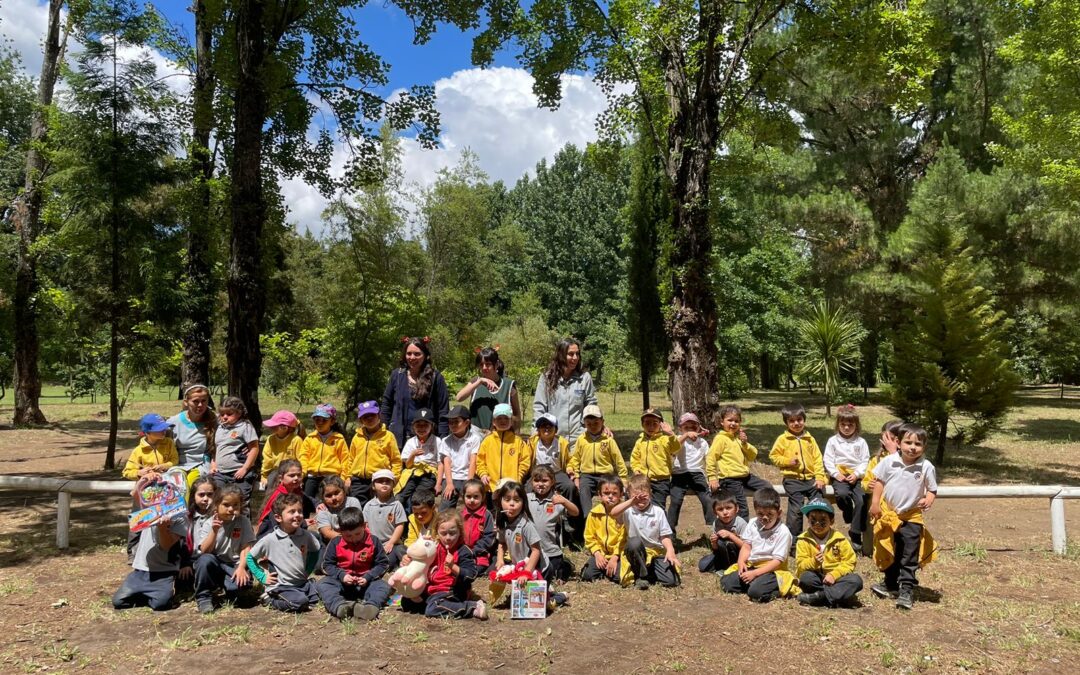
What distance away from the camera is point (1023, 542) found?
263 inches

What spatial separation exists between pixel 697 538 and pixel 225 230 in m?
9.64

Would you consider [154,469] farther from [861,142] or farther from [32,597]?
[861,142]

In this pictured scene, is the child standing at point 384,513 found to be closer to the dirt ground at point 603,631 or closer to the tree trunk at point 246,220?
the dirt ground at point 603,631

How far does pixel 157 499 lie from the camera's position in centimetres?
485

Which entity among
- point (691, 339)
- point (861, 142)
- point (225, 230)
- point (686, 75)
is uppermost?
point (861, 142)

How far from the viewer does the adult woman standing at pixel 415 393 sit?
6.12 m

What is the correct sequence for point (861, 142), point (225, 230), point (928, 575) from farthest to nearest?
1. point (861, 142)
2. point (225, 230)
3. point (928, 575)

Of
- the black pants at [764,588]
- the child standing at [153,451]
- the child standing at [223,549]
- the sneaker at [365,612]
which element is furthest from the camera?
the child standing at [153,451]

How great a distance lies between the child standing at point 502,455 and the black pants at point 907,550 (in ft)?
9.39

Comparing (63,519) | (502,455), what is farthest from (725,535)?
(63,519)

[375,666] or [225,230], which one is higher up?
[225,230]

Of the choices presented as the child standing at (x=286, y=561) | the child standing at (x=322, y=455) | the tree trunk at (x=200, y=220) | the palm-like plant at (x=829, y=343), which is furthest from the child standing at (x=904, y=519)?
the palm-like plant at (x=829, y=343)

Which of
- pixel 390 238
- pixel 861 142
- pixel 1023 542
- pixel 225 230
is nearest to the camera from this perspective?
pixel 1023 542

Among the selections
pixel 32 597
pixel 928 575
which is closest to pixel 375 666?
pixel 32 597
